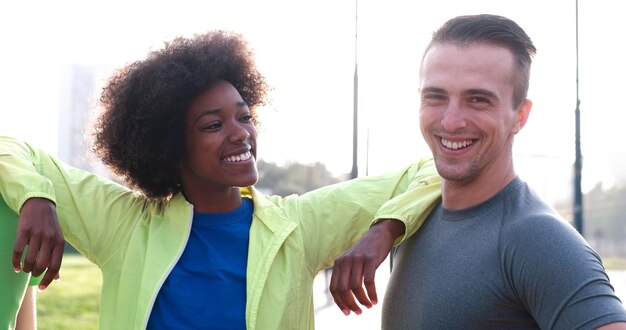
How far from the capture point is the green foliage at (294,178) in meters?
32.5

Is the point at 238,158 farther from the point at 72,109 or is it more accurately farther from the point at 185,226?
the point at 72,109

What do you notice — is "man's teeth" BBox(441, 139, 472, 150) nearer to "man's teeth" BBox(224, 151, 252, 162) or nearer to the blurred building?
"man's teeth" BBox(224, 151, 252, 162)

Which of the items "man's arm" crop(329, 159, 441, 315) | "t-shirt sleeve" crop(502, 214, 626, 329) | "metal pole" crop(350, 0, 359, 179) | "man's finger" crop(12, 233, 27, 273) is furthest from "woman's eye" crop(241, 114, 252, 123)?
"metal pole" crop(350, 0, 359, 179)

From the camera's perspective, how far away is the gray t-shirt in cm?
205

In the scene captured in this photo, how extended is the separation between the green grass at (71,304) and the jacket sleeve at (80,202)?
12.9ft

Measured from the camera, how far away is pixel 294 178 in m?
33.5

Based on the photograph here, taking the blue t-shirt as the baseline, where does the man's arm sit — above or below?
above

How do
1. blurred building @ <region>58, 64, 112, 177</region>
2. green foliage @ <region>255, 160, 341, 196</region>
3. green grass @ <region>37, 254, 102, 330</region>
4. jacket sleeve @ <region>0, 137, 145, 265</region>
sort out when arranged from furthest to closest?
1. blurred building @ <region>58, 64, 112, 177</region>
2. green foliage @ <region>255, 160, 341, 196</region>
3. green grass @ <region>37, 254, 102, 330</region>
4. jacket sleeve @ <region>0, 137, 145, 265</region>

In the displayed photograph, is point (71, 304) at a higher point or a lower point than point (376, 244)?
lower

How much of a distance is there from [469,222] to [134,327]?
3.43ft

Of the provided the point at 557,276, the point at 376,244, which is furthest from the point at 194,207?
the point at 557,276

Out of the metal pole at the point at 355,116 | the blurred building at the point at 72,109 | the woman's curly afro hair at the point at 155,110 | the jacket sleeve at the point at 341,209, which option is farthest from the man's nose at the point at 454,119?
the blurred building at the point at 72,109

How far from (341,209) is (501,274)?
789 mm

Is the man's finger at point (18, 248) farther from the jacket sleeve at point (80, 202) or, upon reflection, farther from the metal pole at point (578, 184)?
the metal pole at point (578, 184)
